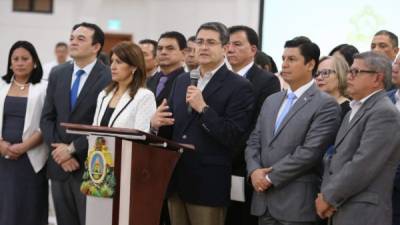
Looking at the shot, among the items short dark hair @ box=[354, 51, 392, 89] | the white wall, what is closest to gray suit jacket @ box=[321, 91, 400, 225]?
short dark hair @ box=[354, 51, 392, 89]

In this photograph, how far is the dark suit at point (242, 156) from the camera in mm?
4453

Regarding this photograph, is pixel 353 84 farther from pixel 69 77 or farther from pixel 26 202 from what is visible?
pixel 26 202

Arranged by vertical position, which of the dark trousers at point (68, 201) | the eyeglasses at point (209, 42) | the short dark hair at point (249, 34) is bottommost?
the dark trousers at point (68, 201)

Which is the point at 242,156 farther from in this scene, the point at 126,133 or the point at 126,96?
the point at 126,133

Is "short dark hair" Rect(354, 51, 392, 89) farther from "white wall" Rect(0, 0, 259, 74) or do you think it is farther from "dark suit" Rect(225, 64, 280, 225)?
"white wall" Rect(0, 0, 259, 74)

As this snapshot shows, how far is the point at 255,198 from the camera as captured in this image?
158 inches

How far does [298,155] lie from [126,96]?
111 cm

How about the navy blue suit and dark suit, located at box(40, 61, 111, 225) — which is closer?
the navy blue suit

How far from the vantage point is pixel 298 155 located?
3.78 m

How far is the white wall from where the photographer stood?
13188mm

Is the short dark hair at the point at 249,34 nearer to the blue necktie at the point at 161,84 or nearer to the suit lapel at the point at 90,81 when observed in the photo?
the blue necktie at the point at 161,84

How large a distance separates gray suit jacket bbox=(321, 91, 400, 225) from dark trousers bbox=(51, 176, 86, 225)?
1.76 meters

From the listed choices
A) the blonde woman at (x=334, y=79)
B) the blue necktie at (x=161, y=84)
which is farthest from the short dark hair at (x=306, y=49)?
the blue necktie at (x=161, y=84)

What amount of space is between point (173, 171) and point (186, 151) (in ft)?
0.48
